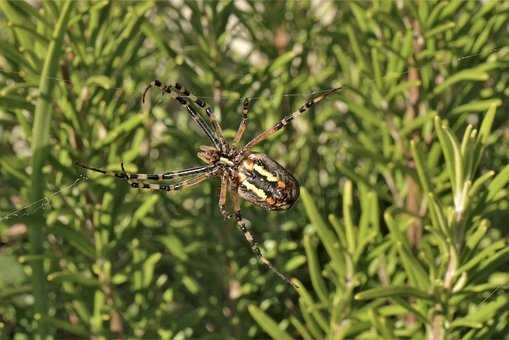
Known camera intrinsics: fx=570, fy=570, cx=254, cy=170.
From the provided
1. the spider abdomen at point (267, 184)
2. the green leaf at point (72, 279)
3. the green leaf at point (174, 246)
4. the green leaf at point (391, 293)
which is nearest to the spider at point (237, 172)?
the spider abdomen at point (267, 184)

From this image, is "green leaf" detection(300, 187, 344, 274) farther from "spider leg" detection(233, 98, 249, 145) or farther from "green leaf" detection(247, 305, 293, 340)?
"spider leg" detection(233, 98, 249, 145)

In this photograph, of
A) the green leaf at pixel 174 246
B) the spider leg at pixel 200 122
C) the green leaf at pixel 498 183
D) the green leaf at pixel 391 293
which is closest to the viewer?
the green leaf at pixel 391 293

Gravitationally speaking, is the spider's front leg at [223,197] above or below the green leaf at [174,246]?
above

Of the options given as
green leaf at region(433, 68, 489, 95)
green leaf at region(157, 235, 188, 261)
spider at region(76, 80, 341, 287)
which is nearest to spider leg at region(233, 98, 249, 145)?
spider at region(76, 80, 341, 287)

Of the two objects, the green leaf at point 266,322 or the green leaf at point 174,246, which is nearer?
the green leaf at point 266,322

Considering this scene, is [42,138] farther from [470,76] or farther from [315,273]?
[470,76]

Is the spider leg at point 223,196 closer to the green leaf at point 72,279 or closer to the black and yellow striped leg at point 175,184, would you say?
the black and yellow striped leg at point 175,184

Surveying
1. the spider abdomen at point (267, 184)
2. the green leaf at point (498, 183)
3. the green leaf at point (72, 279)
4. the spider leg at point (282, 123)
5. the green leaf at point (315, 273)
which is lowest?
the green leaf at point (315, 273)
